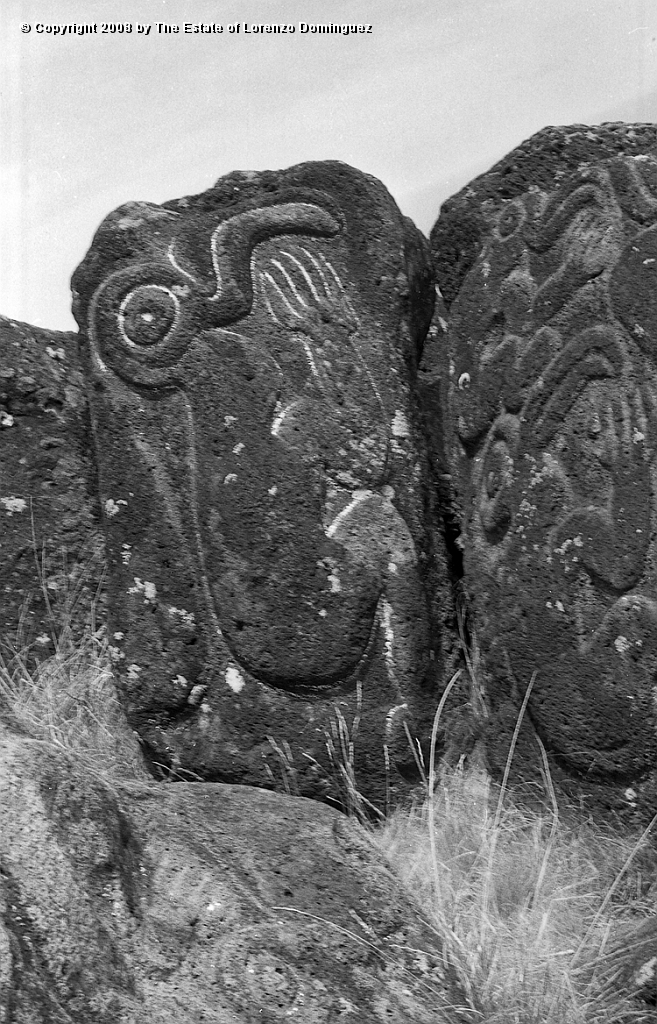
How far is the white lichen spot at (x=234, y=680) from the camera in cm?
287

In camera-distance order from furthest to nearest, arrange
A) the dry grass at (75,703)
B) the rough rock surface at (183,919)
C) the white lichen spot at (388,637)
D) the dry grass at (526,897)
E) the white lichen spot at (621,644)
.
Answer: the dry grass at (75,703), the white lichen spot at (388,637), the white lichen spot at (621,644), the dry grass at (526,897), the rough rock surface at (183,919)

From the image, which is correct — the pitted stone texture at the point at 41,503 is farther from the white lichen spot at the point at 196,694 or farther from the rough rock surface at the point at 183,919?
the rough rock surface at the point at 183,919

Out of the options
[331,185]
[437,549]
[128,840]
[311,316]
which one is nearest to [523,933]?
[128,840]

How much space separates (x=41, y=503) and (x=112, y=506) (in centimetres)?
38

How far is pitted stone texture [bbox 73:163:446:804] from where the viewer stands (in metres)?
2.83

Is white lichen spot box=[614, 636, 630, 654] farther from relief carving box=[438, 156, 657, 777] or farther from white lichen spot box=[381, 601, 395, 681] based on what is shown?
white lichen spot box=[381, 601, 395, 681]

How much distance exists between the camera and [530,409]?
8.96ft

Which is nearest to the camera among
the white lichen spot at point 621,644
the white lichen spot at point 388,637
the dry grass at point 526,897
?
the dry grass at point 526,897

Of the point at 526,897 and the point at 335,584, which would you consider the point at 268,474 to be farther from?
the point at 526,897

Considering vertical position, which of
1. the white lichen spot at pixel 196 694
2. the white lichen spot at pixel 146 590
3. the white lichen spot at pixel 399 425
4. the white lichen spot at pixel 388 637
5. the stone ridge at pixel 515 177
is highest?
the stone ridge at pixel 515 177

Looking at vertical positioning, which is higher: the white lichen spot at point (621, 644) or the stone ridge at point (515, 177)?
the stone ridge at point (515, 177)

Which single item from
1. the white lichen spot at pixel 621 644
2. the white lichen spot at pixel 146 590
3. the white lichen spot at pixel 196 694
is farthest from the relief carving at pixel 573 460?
the white lichen spot at pixel 146 590

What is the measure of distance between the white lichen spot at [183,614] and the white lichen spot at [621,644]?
1090 mm

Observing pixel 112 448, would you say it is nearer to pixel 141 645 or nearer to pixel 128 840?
pixel 141 645
